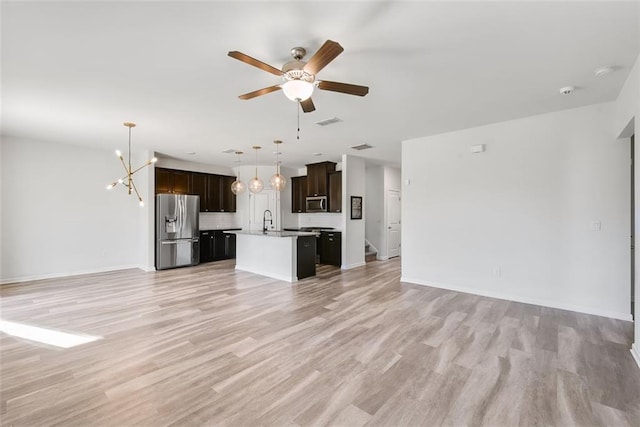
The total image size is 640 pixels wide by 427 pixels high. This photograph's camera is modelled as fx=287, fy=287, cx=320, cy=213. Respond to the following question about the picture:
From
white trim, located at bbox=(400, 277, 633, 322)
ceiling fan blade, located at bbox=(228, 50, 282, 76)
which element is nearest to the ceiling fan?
ceiling fan blade, located at bbox=(228, 50, 282, 76)

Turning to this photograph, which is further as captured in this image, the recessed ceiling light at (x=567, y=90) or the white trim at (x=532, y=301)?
the white trim at (x=532, y=301)

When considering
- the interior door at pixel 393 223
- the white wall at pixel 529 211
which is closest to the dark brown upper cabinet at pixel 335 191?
the interior door at pixel 393 223

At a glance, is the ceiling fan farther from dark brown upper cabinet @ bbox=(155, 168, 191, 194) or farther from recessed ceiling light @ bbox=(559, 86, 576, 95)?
dark brown upper cabinet @ bbox=(155, 168, 191, 194)

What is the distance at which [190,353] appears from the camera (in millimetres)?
2744

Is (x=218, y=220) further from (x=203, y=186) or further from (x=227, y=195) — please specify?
(x=203, y=186)

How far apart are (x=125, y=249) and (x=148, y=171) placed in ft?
6.38

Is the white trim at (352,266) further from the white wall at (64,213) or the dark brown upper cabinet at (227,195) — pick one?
the white wall at (64,213)

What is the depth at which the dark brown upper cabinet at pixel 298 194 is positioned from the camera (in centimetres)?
867

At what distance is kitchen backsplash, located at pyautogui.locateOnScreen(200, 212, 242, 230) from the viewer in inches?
330

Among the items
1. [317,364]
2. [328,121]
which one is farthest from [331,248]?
[317,364]

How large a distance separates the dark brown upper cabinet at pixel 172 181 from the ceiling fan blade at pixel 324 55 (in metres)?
6.14

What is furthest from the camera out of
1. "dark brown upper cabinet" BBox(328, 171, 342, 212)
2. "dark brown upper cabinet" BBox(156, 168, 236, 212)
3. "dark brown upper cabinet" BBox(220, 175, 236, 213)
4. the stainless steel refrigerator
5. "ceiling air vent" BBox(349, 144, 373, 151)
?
"dark brown upper cabinet" BBox(220, 175, 236, 213)

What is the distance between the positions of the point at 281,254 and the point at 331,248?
1.79 m

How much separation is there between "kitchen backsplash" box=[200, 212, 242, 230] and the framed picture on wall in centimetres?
378
